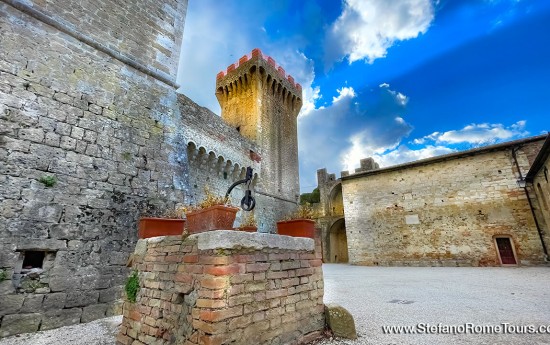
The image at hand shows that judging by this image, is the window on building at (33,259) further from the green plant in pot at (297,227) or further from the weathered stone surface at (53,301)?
the green plant in pot at (297,227)

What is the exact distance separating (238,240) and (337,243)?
59.5 ft

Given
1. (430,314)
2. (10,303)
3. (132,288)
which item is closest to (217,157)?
(10,303)

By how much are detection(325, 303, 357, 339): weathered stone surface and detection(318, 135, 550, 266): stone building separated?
9.44 meters

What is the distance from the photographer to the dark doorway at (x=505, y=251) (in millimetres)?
9760

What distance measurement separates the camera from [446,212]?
37.2ft

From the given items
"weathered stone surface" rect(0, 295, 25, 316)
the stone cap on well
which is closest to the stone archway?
the stone cap on well

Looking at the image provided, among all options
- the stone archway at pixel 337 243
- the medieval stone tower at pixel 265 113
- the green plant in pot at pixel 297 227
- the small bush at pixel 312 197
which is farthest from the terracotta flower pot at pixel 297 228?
the small bush at pixel 312 197

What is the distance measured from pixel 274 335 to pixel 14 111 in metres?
4.93

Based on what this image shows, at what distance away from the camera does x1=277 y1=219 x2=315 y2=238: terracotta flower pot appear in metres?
2.91

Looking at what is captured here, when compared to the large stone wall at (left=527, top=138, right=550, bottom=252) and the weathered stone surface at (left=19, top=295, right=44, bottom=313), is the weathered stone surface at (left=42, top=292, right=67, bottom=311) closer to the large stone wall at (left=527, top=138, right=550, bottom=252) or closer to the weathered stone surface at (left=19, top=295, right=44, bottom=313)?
the weathered stone surface at (left=19, top=295, right=44, bottom=313)

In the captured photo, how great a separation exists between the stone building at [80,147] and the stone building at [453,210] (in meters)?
11.1

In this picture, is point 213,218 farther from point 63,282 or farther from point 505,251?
point 505,251

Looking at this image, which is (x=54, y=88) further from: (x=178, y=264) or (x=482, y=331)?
(x=482, y=331)

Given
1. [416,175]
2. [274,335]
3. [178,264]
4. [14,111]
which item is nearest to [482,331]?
[274,335]
